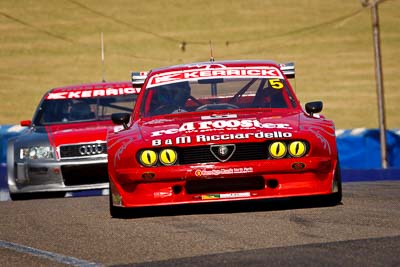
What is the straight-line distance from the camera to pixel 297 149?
368 inches

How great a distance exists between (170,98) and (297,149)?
1.85 meters

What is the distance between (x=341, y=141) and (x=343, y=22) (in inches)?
744

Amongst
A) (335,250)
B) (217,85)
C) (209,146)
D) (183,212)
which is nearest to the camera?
(335,250)

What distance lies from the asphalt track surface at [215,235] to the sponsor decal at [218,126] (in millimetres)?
642

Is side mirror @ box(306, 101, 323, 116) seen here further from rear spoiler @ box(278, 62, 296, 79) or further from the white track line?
the white track line

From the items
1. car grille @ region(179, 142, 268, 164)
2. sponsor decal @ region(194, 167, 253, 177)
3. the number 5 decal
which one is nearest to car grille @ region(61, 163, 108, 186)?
the number 5 decal

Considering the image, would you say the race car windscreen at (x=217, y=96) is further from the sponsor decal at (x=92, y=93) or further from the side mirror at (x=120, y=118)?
the sponsor decal at (x=92, y=93)

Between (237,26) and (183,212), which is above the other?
(237,26)

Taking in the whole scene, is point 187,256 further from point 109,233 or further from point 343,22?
point 343,22

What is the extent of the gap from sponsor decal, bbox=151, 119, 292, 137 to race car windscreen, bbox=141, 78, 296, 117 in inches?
40.5

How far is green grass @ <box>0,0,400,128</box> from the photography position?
3597cm

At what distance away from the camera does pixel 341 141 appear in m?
20.5

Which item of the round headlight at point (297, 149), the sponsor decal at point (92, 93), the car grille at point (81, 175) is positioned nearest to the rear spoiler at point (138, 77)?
the car grille at point (81, 175)

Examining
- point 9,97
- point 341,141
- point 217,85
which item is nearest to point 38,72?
point 9,97
